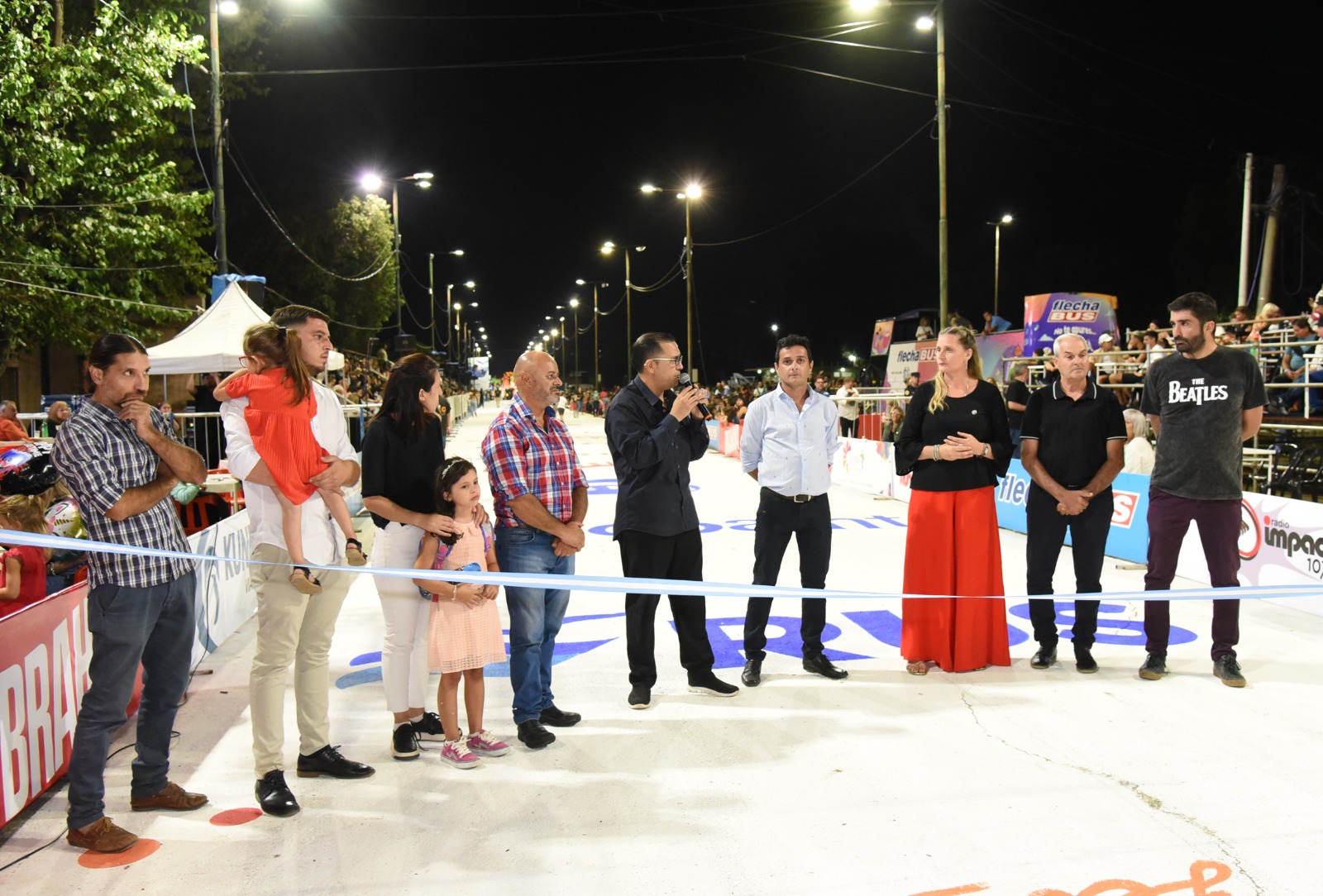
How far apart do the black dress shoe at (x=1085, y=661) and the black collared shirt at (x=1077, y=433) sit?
941 millimetres

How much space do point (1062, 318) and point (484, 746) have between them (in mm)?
21867

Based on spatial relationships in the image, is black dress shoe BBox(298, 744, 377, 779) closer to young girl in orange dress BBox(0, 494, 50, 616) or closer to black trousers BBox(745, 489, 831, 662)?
young girl in orange dress BBox(0, 494, 50, 616)

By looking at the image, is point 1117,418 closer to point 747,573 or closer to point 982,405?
point 982,405

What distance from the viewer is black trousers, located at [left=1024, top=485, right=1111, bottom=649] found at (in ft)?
18.5

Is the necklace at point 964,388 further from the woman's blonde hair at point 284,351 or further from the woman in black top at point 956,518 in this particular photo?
the woman's blonde hair at point 284,351

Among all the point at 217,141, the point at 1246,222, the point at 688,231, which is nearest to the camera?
the point at 217,141

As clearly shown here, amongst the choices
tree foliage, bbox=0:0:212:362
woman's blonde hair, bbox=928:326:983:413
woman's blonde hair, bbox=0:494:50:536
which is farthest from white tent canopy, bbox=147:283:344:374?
woman's blonde hair, bbox=928:326:983:413

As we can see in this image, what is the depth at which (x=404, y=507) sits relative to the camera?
437cm

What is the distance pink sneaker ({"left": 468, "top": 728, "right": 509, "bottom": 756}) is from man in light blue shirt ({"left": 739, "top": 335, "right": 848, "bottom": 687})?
1.63 metres

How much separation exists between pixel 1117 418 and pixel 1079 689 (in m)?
1.57

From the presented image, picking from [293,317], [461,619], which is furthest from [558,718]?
[293,317]

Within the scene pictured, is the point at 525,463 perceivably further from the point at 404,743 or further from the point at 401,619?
the point at 404,743

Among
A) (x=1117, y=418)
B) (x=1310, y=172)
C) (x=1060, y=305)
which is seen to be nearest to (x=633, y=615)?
(x=1117, y=418)

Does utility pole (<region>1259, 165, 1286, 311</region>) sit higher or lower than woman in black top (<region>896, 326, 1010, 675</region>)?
higher
